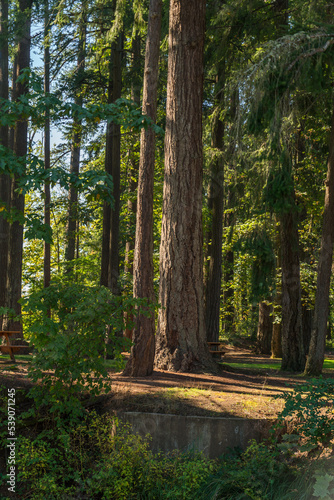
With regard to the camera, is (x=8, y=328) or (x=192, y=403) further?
(x=8, y=328)

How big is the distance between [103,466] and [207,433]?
4.37 feet

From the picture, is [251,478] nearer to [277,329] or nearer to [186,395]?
[186,395]

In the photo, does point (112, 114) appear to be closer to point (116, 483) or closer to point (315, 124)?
point (116, 483)

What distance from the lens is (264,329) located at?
20094 millimetres

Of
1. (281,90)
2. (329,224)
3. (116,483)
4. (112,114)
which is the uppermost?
(281,90)

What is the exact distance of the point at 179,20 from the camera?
9.47m

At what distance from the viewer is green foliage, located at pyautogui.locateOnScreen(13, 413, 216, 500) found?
18.4 ft

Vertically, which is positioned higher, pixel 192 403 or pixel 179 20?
pixel 179 20

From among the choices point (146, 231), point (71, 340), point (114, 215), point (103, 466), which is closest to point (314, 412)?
point (103, 466)

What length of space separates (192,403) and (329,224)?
18.0ft

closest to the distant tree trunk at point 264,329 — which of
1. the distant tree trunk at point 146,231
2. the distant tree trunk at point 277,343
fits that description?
the distant tree trunk at point 277,343

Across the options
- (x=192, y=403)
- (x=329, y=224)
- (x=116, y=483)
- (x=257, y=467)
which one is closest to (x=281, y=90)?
(x=329, y=224)

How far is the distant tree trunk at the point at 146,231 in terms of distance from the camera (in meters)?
8.22

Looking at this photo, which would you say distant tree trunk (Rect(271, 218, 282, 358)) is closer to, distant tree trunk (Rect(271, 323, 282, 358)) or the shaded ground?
distant tree trunk (Rect(271, 323, 282, 358))
